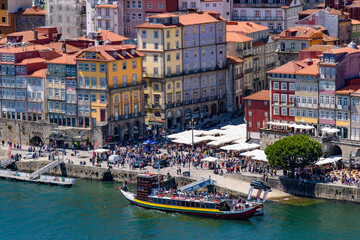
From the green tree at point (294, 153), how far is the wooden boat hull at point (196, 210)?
12.8 meters

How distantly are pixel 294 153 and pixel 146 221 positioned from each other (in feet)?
81.1

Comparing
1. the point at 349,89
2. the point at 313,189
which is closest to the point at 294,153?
the point at 313,189

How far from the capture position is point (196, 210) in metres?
175

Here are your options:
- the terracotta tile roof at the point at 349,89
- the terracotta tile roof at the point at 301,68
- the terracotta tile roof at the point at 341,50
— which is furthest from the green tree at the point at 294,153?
the terracotta tile roof at the point at 341,50

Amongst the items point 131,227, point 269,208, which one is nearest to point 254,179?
point 269,208

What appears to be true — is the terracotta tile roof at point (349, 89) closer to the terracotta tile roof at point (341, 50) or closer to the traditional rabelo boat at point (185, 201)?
the terracotta tile roof at point (341, 50)

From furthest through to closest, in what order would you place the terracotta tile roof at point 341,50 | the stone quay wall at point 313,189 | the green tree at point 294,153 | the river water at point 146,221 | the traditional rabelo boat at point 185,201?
the terracotta tile roof at point 341,50, the green tree at point 294,153, the stone quay wall at point 313,189, the traditional rabelo boat at point 185,201, the river water at point 146,221

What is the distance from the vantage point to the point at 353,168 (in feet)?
609

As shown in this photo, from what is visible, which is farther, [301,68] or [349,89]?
[301,68]

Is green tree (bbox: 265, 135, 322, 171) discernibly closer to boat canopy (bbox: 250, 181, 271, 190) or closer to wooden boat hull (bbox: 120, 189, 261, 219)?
boat canopy (bbox: 250, 181, 271, 190)

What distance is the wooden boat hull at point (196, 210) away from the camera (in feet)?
563

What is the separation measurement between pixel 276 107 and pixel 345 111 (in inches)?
535

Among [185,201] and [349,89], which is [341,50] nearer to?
[349,89]

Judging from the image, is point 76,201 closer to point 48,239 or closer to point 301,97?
point 48,239
